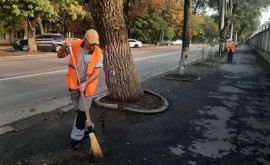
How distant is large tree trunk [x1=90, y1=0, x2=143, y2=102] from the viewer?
5.15m

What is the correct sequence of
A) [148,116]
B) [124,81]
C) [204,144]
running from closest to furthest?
[204,144] < [148,116] < [124,81]

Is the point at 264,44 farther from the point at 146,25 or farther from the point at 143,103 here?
the point at 146,25

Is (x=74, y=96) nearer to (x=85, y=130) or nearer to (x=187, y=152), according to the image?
(x=85, y=130)

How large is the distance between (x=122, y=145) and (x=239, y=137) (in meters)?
2.24

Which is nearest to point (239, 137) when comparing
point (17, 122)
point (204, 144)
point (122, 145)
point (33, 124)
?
point (204, 144)

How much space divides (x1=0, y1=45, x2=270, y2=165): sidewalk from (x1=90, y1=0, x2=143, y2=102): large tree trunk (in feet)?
2.19

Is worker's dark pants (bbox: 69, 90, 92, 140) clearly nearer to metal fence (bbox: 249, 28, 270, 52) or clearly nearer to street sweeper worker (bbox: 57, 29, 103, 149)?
street sweeper worker (bbox: 57, 29, 103, 149)

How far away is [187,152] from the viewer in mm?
3617

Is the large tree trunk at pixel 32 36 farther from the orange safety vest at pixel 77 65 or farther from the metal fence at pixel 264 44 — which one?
the metal fence at pixel 264 44

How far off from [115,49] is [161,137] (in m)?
2.41

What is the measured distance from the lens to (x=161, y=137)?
4121 mm

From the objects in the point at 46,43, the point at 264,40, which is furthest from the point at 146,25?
the point at 46,43

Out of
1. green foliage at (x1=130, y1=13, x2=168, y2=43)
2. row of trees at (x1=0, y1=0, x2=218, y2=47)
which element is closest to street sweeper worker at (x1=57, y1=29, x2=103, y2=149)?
row of trees at (x1=0, y1=0, x2=218, y2=47)

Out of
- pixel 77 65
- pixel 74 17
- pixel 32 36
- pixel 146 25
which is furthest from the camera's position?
pixel 146 25
